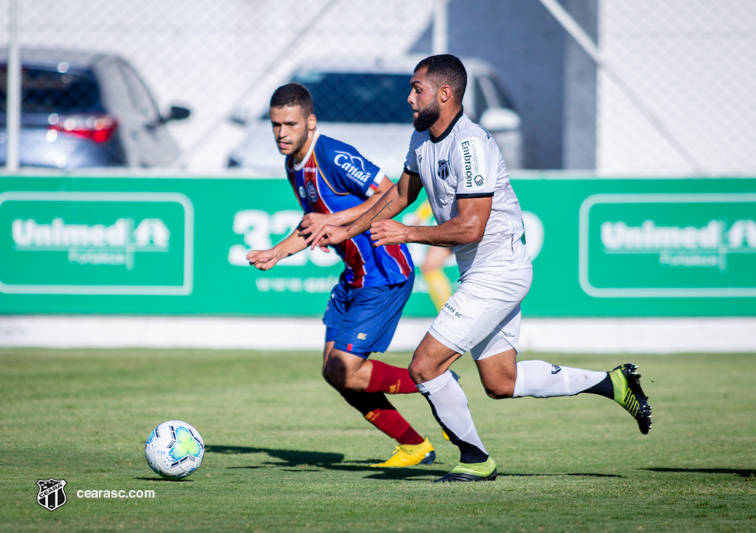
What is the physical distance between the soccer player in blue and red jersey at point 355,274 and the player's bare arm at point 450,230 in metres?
0.83

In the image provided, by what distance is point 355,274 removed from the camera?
568cm

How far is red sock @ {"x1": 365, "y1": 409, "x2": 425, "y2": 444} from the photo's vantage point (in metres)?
5.50

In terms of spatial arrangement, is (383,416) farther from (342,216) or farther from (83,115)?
(83,115)

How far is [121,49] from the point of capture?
53.4 feet

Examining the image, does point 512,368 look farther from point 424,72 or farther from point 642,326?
point 642,326

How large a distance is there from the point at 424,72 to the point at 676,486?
8.12 ft

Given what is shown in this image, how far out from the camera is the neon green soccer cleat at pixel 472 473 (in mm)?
4770

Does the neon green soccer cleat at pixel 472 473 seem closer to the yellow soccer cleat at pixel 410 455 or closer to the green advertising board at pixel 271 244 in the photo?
the yellow soccer cleat at pixel 410 455

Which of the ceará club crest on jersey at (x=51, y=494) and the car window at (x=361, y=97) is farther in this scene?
the car window at (x=361, y=97)

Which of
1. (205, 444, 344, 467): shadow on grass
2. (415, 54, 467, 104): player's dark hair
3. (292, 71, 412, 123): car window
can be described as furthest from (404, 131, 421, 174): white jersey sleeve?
(292, 71, 412, 123): car window

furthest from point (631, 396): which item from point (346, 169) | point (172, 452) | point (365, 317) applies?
point (172, 452)

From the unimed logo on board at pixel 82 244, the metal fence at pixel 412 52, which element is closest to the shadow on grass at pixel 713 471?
the metal fence at pixel 412 52

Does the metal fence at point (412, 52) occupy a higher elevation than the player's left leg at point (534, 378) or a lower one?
higher

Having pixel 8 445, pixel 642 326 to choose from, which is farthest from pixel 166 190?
pixel 642 326
